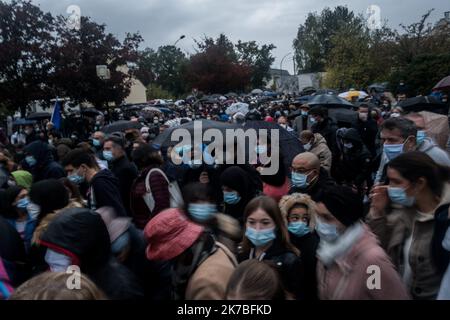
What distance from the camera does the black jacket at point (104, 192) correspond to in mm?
4543

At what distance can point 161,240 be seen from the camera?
3018 millimetres

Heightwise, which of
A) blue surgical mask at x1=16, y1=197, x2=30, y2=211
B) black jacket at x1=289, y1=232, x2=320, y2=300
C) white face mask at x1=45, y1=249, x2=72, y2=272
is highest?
white face mask at x1=45, y1=249, x2=72, y2=272

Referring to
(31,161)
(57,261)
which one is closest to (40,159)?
(31,161)

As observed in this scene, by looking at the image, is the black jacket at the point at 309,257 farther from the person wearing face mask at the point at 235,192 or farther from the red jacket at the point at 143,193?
the red jacket at the point at 143,193

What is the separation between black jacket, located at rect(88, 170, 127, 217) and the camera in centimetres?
454

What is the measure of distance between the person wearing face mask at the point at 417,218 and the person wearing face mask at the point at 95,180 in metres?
2.33

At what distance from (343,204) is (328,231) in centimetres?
20

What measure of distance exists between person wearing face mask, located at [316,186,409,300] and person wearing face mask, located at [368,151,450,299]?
1.34 ft

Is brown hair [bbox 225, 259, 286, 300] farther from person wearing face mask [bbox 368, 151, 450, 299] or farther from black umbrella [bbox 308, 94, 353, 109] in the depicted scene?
black umbrella [bbox 308, 94, 353, 109]

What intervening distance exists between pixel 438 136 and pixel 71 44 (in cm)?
1945

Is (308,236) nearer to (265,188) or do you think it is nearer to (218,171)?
(265,188)

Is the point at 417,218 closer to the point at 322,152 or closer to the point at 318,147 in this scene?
the point at 322,152

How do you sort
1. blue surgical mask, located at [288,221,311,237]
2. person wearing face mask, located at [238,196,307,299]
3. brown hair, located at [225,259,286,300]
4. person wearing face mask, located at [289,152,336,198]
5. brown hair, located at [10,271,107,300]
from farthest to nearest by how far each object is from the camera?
person wearing face mask, located at [289,152,336,198], blue surgical mask, located at [288,221,311,237], person wearing face mask, located at [238,196,307,299], brown hair, located at [225,259,286,300], brown hair, located at [10,271,107,300]

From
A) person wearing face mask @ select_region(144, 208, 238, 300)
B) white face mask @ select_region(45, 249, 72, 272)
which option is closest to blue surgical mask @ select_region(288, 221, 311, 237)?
person wearing face mask @ select_region(144, 208, 238, 300)
